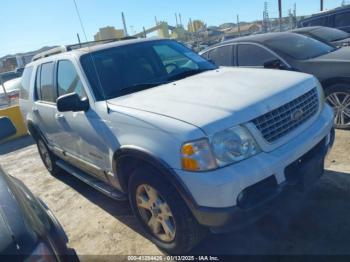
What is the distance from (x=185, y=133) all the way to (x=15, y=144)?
8459 mm

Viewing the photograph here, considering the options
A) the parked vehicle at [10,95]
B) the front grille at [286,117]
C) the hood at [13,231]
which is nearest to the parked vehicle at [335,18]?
the front grille at [286,117]

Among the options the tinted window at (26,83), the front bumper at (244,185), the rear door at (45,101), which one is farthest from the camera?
the tinted window at (26,83)

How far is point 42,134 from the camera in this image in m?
5.29

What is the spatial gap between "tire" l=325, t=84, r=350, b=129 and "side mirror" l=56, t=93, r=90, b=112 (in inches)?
151

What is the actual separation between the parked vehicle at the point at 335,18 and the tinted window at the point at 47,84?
8.63 meters

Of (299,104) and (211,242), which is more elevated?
(299,104)

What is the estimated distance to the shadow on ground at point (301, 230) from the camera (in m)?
3.00

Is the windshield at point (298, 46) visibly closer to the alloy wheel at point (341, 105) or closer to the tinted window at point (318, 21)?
the alloy wheel at point (341, 105)

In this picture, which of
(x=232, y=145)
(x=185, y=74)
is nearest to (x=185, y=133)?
(x=232, y=145)

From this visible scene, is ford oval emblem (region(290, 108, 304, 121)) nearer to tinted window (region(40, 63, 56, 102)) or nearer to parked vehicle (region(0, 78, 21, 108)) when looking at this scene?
tinted window (region(40, 63, 56, 102))

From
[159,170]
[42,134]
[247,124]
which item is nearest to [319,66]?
[247,124]

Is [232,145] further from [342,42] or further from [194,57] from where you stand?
[342,42]

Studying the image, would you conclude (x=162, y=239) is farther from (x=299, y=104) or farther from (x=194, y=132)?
(x=299, y=104)

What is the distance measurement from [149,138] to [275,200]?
1.10m
